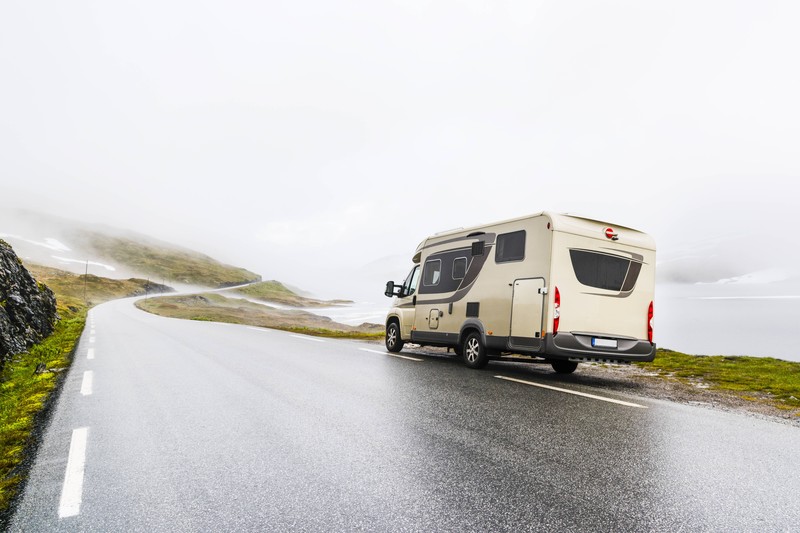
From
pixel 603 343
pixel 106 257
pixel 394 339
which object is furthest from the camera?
pixel 106 257

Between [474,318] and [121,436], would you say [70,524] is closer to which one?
[121,436]

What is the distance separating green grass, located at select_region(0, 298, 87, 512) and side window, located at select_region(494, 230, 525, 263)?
810 centimetres

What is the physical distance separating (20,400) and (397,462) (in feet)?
20.9

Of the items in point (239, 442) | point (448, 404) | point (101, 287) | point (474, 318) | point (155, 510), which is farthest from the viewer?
point (101, 287)

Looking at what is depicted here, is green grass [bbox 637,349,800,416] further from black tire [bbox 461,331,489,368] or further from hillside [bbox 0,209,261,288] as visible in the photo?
hillside [bbox 0,209,261,288]

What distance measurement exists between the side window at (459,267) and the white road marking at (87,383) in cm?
756

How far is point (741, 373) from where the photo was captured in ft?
35.7

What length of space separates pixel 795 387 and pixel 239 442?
1016cm

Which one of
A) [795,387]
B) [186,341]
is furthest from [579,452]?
[186,341]

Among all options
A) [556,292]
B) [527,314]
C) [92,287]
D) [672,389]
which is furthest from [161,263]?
[672,389]

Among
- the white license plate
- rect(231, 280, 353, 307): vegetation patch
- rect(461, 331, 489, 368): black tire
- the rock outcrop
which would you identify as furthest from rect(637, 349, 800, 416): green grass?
rect(231, 280, 353, 307): vegetation patch

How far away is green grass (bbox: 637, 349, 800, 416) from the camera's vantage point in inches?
330

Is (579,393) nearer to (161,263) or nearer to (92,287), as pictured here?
(92,287)

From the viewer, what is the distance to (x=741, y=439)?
16.3 ft
